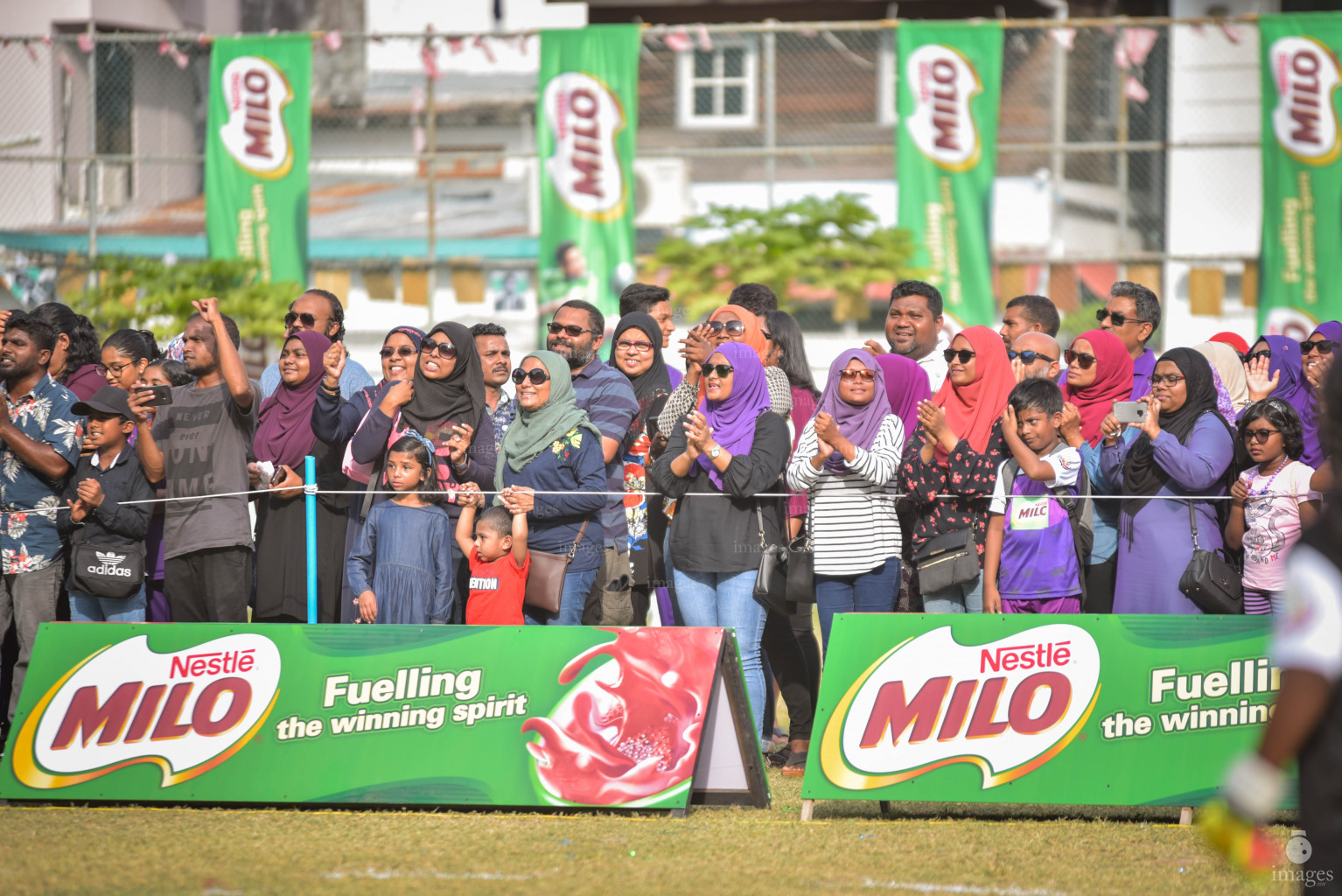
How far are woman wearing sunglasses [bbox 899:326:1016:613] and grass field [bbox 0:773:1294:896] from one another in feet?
3.33

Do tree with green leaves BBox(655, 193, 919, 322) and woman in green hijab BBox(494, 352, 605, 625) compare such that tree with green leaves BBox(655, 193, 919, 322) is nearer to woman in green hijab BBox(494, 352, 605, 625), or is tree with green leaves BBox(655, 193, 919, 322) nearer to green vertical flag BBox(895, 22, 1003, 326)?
green vertical flag BBox(895, 22, 1003, 326)

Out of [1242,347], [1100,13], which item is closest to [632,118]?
[1242,347]

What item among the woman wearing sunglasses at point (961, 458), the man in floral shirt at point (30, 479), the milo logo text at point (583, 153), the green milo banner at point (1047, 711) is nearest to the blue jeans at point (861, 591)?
the woman wearing sunglasses at point (961, 458)

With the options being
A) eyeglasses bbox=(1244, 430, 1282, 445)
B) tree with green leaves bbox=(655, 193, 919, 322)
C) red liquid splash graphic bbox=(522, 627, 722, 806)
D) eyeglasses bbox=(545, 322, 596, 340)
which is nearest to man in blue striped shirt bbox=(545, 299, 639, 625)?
eyeglasses bbox=(545, 322, 596, 340)

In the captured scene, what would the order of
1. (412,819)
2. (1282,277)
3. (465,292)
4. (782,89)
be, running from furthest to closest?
(782,89), (465,292), (1282,277), (412,819)

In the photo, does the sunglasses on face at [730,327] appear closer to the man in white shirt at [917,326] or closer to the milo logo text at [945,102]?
the man in white shirt at [917,326]

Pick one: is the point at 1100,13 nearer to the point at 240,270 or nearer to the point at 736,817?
the point at 240,270

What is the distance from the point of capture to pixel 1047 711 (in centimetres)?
511

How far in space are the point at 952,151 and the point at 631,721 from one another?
10920mm

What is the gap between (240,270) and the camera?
1516cm

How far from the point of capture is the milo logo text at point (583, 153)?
14883mm

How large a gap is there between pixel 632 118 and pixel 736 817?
10.9 meters

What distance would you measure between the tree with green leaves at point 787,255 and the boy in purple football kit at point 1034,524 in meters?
9.98

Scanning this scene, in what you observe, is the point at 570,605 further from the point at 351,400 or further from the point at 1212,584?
the point at 1212,584
